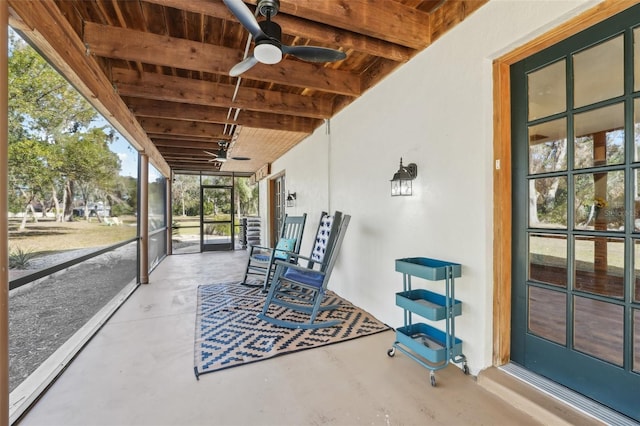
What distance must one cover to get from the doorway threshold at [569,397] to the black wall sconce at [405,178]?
57.1 inches

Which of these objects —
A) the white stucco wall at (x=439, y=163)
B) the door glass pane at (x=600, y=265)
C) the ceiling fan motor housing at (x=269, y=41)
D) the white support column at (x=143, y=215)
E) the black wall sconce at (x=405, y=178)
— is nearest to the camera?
the door glass pane at (x=600, y=265)

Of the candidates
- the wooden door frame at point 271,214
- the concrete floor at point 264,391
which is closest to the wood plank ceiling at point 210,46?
the concrete floor at point 264,391

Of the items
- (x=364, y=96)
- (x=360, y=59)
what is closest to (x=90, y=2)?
(x=360, y=59)

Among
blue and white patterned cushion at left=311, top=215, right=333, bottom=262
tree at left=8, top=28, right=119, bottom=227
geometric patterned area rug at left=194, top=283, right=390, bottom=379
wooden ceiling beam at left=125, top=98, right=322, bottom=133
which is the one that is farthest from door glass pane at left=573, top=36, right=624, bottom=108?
wooden ceiling beam at left=125, top=98, right=322, bottom=133

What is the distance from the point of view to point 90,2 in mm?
2174

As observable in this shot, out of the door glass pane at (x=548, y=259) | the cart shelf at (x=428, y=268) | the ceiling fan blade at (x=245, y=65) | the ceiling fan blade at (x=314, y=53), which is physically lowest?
the cart shelf at (x=428, y=268)

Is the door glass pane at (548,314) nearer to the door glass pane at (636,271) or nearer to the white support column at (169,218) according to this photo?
the door glass pane at (636,271)

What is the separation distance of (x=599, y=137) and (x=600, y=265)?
26.4 inches

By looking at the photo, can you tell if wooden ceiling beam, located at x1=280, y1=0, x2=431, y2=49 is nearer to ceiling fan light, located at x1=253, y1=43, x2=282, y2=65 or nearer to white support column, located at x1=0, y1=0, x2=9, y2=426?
ceiling fan light, located at x1=253, y1=43, x2=282, y2=65

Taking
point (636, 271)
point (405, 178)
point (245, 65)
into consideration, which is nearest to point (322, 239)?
point (405, 178)

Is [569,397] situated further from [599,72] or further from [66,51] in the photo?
[66,51]

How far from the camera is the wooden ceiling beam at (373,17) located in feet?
6.45

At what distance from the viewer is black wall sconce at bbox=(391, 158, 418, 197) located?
8.31ft

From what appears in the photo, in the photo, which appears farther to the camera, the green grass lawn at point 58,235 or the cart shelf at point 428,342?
the cart shelf at point 428,342
